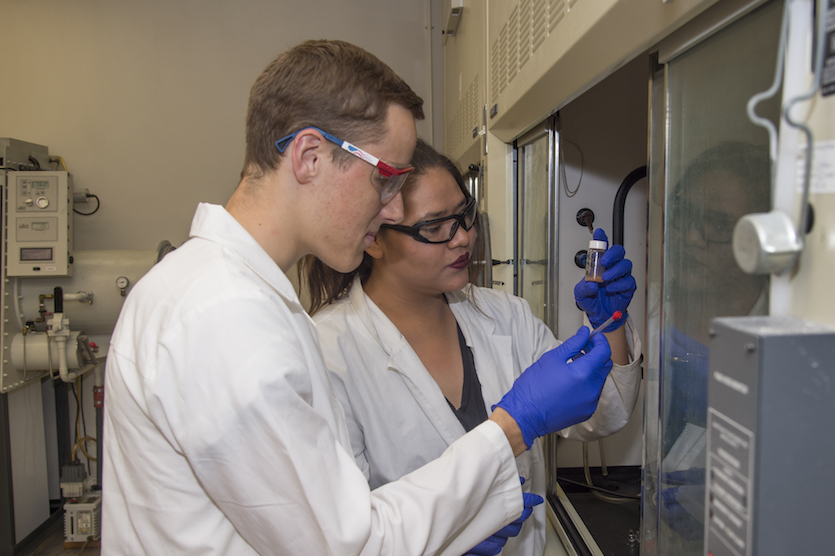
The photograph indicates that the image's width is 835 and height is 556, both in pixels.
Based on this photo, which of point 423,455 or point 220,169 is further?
point 220,169

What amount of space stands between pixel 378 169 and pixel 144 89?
9.60 ft

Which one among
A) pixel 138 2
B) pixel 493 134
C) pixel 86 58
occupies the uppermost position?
pixel 138 2

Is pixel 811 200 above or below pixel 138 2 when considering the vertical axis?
below

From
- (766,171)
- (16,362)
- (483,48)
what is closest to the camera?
(766,171)

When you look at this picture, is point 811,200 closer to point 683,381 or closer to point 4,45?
point 683,381

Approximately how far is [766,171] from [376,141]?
1.86 feet

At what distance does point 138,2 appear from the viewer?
312cm

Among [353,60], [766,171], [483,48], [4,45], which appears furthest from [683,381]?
[4,45]

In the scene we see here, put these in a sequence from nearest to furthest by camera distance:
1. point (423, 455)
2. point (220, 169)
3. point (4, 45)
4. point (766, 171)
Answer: point (766, 171) → point (423, 455) → point (4, 45) → point (220, 169)

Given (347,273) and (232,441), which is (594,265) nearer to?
(347,273)

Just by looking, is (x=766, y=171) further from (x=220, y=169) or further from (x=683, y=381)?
(x=220, y=169)

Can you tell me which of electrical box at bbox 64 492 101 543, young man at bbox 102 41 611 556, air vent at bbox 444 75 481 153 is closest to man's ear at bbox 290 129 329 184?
young man at bbox 102 41 611 556

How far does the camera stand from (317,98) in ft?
2.66

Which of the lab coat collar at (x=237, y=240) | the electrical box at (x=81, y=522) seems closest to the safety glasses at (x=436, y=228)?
the lab coat collar at (x=237, y=240)
